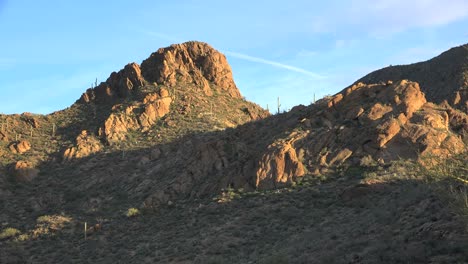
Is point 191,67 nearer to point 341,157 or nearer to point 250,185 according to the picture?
point 250,185

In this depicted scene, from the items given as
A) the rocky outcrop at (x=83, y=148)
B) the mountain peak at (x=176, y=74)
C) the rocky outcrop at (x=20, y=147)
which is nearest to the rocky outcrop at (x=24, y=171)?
the rocky outcrop at (x=83, y=148)

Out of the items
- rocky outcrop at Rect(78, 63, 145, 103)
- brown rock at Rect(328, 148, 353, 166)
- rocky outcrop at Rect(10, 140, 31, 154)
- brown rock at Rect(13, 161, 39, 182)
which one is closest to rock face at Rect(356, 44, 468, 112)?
brown rock at Rect(328, 148, 353, 166)

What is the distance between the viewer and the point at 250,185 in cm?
3031

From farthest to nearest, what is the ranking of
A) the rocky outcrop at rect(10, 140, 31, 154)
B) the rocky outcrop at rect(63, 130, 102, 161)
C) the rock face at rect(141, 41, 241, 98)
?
the rock face at rect(141, 41, 241, 98)
the rocky outcrop at rect(10, 140, 31, 154)
the rocky outcrop at rect(63, 130, 102, 161)

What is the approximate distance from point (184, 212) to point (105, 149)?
20919 millimetres

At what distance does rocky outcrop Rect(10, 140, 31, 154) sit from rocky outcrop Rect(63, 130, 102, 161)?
551 cm

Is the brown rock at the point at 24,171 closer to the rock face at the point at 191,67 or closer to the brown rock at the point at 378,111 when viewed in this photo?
the rock face at the point at 191,67

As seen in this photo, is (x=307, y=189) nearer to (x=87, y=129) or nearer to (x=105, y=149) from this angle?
(x=105, y=149)

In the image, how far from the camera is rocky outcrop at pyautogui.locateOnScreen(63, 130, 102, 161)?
46.9m

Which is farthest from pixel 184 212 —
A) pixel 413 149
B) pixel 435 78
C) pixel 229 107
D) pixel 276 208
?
pixel 435 78

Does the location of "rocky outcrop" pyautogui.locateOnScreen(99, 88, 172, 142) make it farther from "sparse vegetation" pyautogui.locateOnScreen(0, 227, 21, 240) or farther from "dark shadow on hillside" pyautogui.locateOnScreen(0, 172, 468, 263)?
"sparse vegetation" pyautogui.locateOnScreen(0, 227, 21, 240)

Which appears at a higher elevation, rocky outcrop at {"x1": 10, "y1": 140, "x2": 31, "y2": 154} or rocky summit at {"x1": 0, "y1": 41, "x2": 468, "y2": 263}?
rocky outcrop at {"x1": 10, "y1": 140, "x2": 31, "y2": 154}

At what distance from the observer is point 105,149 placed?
4738 cm

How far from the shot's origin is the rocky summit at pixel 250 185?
641 inches
